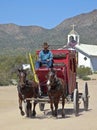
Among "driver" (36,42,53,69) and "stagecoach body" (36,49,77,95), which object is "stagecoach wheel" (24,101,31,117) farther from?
"driver" (36,42,53,69)

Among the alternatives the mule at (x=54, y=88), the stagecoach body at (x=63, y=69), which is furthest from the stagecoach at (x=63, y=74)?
the mule at (x=54, y=88)

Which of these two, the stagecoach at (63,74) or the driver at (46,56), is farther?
the stagecoach at (63,74)

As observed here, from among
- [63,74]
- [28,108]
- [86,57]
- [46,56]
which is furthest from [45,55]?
[86,57]

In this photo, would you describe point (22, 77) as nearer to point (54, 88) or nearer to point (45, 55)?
point (54, 88)

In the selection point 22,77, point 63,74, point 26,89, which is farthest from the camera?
point 63,74

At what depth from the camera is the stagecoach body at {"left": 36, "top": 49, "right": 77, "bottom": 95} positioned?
19.0 meters

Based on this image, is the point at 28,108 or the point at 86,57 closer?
the point at 28,108

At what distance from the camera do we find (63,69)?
750 inches

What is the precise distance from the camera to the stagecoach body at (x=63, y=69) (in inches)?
749

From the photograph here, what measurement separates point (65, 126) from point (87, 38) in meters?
135

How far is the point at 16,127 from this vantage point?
1520 centimetres

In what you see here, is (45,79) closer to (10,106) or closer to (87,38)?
(10,106)

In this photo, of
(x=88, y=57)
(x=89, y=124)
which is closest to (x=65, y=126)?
(x=89, y=124)

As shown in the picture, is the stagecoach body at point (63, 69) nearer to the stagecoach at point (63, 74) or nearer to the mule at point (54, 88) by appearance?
the stagecoach at point (63, 74)
